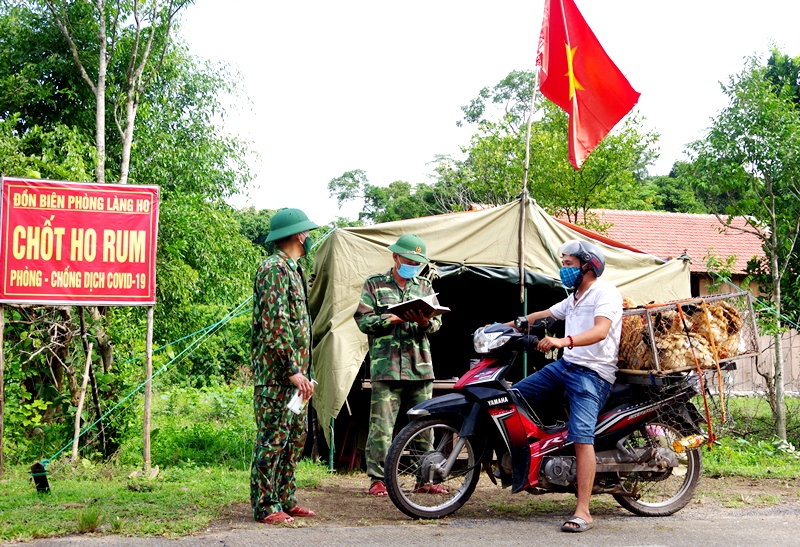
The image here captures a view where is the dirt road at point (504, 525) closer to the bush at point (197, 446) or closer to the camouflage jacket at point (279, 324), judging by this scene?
the camouflage jacket at point (279, 324)

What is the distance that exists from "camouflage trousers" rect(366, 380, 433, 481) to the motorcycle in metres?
0.69

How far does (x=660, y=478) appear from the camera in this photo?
537 cm

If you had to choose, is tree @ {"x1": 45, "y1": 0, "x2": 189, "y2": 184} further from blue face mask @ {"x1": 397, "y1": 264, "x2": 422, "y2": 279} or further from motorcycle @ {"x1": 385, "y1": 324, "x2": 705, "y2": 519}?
motorcycle @ {"x1": 385, "y1": 324, "x2": 705, "y2": 519}

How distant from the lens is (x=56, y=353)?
769 cm

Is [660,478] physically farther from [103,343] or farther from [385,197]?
[385,197]

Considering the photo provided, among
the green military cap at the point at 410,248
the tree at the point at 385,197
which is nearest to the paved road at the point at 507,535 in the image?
the green military cap at the point at 410,248

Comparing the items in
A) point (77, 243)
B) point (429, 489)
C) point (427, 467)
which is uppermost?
point (77, 243)

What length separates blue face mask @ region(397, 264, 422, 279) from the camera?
19.8 feet

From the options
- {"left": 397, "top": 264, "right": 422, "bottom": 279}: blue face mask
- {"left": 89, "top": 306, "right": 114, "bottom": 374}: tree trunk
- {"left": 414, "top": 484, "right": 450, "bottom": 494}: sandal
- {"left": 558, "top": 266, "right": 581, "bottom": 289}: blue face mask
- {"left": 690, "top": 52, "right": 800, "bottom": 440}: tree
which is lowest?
{"left": 414, "top": 484, "right": 450, "bottom": 494}: sandal


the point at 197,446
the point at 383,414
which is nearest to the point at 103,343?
the point at 197,446

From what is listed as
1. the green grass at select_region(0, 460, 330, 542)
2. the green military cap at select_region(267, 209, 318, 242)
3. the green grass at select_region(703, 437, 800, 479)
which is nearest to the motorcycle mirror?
the green military cap at select_region(267, 209, 318, 242)

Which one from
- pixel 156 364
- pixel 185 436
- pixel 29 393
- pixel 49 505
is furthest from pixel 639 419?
pixel 156 364

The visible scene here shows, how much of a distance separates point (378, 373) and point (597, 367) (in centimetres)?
168

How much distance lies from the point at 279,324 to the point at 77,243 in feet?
8.50
